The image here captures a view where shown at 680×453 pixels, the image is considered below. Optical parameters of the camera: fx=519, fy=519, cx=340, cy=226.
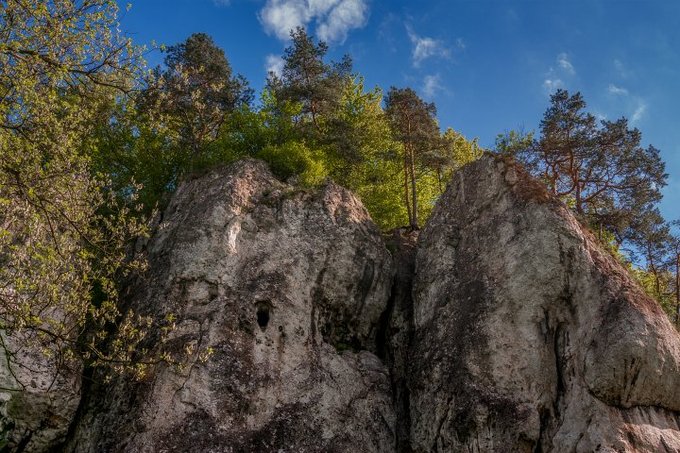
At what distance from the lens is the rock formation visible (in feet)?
47.9

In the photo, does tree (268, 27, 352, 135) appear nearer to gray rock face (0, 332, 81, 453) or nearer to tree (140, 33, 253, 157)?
tree (140, 33, 253, 157)

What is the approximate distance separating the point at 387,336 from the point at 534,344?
656 cm

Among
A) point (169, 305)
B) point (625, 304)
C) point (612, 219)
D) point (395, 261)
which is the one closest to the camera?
point (625, 304)

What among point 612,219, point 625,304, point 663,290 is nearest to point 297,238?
point 625,304

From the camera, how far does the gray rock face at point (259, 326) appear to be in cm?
1548

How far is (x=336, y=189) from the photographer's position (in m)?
24.0

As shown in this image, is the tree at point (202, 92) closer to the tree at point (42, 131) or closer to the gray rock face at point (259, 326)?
the gray rock face at point (259, 326)

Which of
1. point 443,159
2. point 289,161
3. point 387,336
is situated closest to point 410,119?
point 443,159

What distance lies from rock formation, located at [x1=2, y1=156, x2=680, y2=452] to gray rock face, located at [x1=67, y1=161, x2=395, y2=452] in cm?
6

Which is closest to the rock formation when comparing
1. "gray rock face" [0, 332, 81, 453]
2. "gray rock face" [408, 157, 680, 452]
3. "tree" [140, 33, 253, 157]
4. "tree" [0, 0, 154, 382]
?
"gray rock face" [408, 157, 680, 452]

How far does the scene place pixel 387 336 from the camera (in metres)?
21.3

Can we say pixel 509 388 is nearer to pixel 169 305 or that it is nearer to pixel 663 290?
pixel 169 305

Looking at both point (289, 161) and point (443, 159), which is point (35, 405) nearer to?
point (289, 161)

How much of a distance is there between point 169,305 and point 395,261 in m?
10.3
